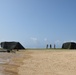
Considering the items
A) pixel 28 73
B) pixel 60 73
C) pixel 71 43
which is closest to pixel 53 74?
pixel 60 73

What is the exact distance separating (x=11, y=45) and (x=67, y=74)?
4197 centimetres

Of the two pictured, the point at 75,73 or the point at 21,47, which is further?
the point at 21,47

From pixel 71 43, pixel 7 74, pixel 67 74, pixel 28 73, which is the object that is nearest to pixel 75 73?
pixel 67 74

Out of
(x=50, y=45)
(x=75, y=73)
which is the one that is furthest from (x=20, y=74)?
(x=50, y=45)

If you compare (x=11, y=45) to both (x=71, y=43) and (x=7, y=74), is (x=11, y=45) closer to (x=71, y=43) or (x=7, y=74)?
(x=71, y=43)

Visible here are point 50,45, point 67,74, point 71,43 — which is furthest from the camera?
point 50,45

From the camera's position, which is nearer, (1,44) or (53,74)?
(53,74)

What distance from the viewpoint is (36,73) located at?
14.0 metres

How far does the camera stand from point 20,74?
545 inches

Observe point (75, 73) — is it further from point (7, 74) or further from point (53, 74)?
point (7, 74)

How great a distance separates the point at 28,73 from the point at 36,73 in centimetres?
49

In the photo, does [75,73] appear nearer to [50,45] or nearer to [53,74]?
[53,74]

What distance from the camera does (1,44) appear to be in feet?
183

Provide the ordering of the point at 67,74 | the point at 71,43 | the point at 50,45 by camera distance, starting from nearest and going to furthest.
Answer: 1. the point at 67,74
2. the point at 71,43
3. the point at 50,45
